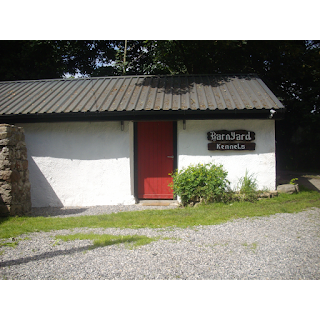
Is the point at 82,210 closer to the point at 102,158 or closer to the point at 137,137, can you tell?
the point at 102,158

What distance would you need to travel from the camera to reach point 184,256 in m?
3.72

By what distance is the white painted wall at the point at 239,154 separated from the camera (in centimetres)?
737

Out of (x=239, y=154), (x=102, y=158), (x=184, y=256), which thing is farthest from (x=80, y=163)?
(x=184, y=256)

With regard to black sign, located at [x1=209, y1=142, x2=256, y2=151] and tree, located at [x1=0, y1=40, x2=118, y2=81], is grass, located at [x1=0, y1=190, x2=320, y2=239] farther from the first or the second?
tree, located at [x1=0, y1=40, x2=118, y2=81]

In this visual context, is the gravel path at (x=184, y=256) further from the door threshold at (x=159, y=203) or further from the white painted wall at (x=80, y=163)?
the white painted wall at (x=80, y=163)

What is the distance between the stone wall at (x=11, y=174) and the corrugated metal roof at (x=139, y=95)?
1554 mm

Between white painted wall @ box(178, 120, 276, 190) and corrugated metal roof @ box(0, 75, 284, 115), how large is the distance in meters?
0.59

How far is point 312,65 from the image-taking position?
477 inches

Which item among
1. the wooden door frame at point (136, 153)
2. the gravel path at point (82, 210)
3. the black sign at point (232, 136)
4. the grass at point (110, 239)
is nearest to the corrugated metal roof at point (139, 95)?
the black sign at point (232, 136)

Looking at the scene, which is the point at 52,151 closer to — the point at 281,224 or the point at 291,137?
the point at 281,224

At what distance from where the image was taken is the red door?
8102 millimetres

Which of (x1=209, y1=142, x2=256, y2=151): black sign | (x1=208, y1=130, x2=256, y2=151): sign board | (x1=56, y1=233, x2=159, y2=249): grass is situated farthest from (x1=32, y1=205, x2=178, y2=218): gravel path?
(x1=208, y1=130, x2=256, y2=151): sign board

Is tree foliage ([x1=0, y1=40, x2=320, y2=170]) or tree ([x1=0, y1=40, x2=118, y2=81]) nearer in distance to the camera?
tree foliage ([x1=0, y1=40, x2=320, y2=170])
